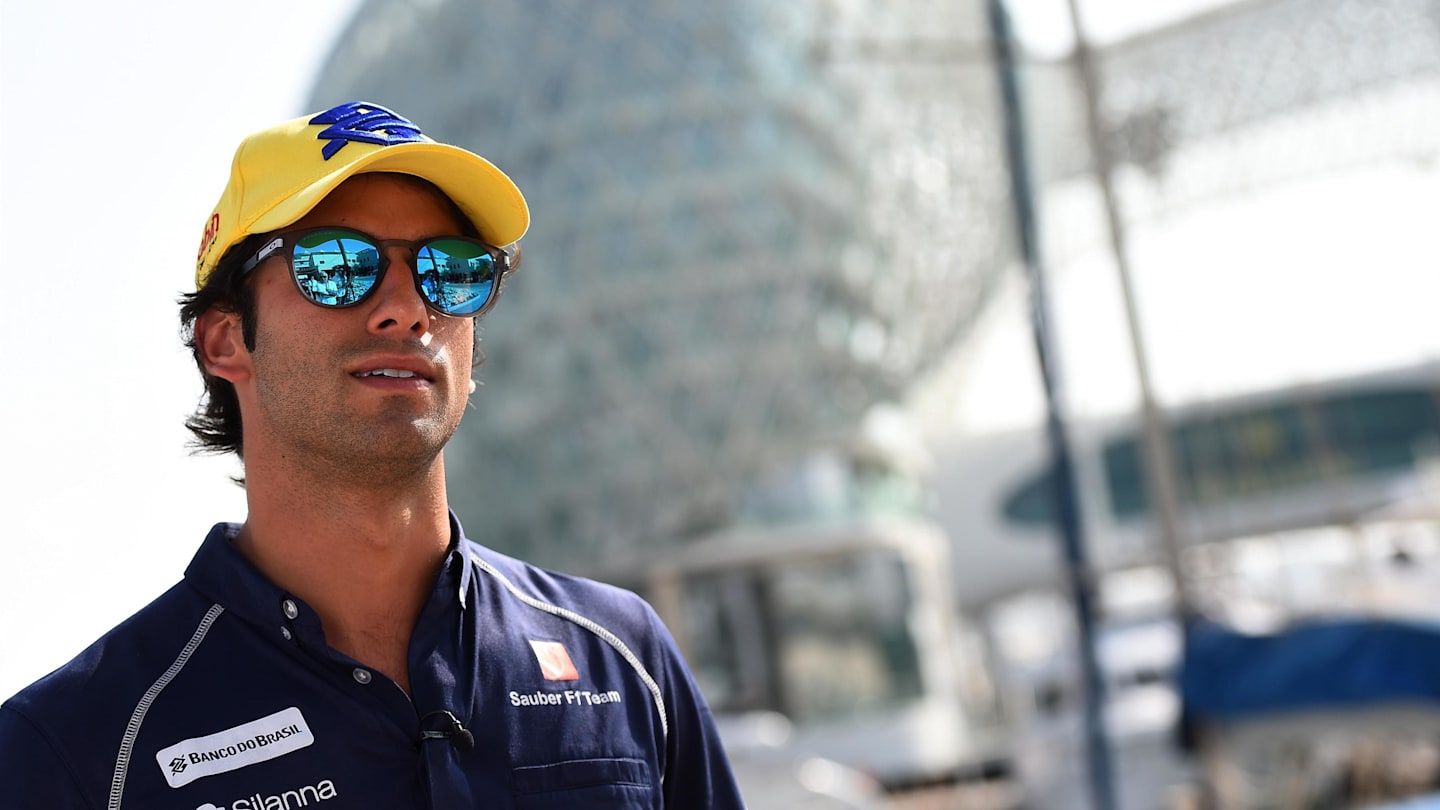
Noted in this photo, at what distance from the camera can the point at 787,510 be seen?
33.7 m

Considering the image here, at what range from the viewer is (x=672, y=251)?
1315 inches

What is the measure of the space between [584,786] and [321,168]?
0.87 meters

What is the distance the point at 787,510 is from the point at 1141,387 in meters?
19.1

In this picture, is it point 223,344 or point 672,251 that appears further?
point 672,251

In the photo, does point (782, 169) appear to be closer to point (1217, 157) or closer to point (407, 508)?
point (1217, 157)

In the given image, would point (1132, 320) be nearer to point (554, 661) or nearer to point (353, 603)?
point (554, 661)

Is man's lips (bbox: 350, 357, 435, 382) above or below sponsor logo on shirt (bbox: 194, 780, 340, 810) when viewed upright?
above

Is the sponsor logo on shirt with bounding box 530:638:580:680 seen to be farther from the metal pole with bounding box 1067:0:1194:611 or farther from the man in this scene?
the metal pole with bounding box 1067:0:1194:611

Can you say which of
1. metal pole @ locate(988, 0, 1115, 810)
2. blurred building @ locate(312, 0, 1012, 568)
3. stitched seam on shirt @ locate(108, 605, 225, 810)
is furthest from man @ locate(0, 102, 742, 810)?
blurred building @ locate(312, 0, 1012, 568)

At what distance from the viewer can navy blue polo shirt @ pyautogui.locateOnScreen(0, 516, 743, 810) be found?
66.6 inches

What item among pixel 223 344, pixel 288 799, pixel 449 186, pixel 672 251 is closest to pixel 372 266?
pixel 449 186

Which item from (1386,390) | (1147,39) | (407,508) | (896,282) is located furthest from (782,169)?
(407,508)

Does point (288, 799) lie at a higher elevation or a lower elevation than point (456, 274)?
lower

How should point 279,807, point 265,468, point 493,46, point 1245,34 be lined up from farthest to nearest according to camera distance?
point 1245,34 < point 493,46 < point 265,468 < point 279,807
